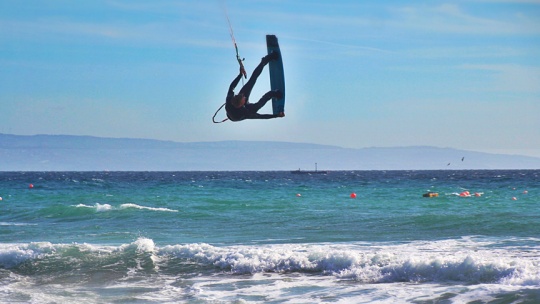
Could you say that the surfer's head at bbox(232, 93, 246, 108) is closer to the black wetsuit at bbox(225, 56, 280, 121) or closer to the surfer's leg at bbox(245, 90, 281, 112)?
the black wetsuit at bbox(225, 56, 280, 121)

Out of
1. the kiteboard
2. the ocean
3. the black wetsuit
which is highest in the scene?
the kiteboard

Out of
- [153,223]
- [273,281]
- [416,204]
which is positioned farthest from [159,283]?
[416,204]

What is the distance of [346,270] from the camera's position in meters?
16.4

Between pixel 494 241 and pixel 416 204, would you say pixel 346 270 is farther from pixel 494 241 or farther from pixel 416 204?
pixel 416 204

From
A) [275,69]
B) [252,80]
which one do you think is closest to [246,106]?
[252,80]

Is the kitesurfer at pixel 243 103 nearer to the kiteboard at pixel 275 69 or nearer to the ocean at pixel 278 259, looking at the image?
the kiteboard at pixel 275 69

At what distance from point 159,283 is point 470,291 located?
619 cm

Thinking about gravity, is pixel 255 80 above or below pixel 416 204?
above

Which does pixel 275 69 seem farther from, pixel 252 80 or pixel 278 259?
pixel 278 259

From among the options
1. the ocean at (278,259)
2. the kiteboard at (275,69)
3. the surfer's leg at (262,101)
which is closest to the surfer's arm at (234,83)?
the surfer's leg at (262,101)

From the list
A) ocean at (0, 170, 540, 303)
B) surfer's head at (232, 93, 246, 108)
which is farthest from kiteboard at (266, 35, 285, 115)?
ocean at (0, 170, 540, 303)

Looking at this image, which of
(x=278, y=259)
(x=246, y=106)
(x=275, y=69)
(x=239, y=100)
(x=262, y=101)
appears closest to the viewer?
(x=239, y=100)

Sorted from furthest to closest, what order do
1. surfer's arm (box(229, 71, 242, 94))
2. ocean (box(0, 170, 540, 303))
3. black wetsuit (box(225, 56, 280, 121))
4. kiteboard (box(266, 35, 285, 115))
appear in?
ocean (box(0, 170, 540, 303)) < kiteboard (box(266, 35, 285, 115)) < surfer's arm (box(229, 71, 242, 94)) < black wetsuit (box(225, 56, 280, 121))

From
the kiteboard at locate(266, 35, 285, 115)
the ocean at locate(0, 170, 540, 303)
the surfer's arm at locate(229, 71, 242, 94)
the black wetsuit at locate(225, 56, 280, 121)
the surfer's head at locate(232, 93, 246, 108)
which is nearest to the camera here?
the surfer's head at locate(232, 93, 246, 108)
